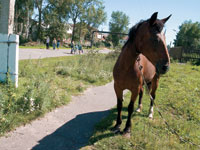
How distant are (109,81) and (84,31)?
53989mm

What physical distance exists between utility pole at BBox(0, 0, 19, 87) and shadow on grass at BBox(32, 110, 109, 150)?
2278mm

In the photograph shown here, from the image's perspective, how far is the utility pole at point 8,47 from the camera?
4.96 meters

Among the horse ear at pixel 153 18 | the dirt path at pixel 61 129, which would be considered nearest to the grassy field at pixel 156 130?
the dirt path at pixel 61 129

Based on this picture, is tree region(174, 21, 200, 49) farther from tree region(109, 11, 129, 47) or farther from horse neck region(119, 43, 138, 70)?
horse neck region(119, 43, 138, 70)

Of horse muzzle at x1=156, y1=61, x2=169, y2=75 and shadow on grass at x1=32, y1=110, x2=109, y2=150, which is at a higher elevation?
horse muzzle at x1=156, y1=61, x2=169, y2=75

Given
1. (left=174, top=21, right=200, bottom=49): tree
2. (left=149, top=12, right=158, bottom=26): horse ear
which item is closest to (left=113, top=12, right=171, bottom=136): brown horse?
(left=149, top=12, right=158, bottom=26): horse ear

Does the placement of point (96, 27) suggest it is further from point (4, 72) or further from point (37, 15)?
point (4, 72)

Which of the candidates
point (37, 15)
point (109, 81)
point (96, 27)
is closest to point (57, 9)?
point (37, 15)

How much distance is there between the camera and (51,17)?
139 ft

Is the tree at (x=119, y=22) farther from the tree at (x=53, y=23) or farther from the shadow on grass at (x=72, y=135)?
the shadow on grass at (x=72, y=135)

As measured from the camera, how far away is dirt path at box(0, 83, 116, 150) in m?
3.07

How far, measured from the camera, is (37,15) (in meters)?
43.2

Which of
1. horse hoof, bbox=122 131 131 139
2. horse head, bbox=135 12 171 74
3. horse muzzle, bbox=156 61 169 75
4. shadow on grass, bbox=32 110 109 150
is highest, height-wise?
horse head, bbox=135 12 171 74

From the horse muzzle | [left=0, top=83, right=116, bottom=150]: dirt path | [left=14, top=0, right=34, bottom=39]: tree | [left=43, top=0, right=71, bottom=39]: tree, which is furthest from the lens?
[left=43, top=0, right=71, bottom=39]: tree
